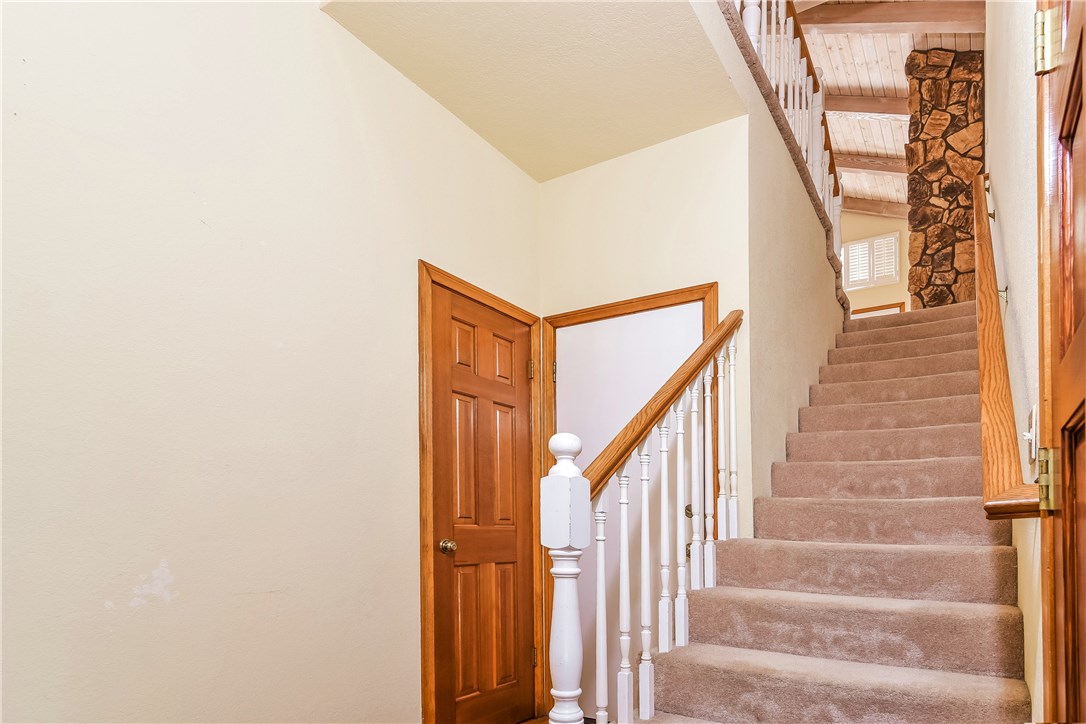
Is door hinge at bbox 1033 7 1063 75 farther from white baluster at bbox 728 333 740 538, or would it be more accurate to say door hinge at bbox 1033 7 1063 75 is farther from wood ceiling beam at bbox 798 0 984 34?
wood ceiling beam at bbox 798 0 984 34

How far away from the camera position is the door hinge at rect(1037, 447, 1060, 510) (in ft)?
3.53

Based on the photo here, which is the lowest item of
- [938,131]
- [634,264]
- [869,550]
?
[869,550]

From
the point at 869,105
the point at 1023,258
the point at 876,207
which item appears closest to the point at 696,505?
the point at 1023,258

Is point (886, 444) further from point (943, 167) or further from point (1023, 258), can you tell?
point (943, 167)

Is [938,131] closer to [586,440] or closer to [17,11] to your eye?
[586,440]

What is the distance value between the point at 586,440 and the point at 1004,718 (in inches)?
77.7

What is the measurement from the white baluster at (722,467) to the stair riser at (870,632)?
0.43m

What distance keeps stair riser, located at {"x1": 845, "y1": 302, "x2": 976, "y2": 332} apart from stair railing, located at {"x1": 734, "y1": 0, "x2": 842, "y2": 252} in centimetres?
52

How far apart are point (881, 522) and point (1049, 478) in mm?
1771

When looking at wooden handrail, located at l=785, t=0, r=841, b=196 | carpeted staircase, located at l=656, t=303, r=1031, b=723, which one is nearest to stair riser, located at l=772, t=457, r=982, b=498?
carpeted staircase, located at l=656, t=303, r=1031, b=723

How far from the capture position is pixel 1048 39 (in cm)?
115

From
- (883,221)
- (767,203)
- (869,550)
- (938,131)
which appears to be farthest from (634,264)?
(883,221)

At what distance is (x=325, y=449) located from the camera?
2.48m

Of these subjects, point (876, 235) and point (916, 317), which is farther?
point (876, 235)
